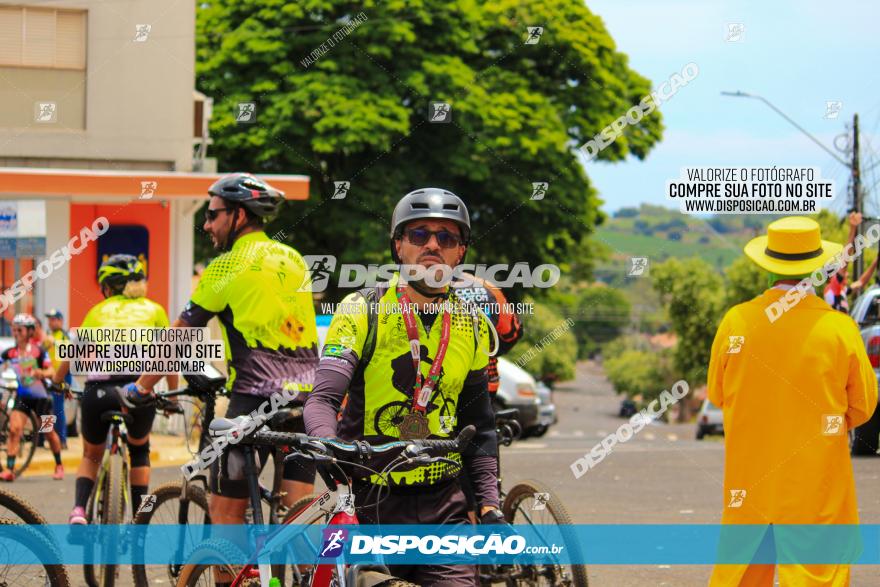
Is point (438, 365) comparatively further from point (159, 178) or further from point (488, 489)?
point (159, 178)

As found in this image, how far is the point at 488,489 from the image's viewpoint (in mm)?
4656

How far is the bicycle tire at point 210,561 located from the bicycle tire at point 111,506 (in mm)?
2566

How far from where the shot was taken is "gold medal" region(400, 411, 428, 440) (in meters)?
4.65

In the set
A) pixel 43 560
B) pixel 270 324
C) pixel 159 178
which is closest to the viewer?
pixel 43 560

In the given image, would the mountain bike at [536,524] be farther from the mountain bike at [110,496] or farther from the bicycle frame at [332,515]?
the bicycle frame at [332,515]

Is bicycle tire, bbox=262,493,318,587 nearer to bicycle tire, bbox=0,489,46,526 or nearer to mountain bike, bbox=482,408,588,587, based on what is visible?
mountain bike, bbox=482,408,588,587

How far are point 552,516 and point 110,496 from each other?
269 centimetres

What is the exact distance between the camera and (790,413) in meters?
5.69

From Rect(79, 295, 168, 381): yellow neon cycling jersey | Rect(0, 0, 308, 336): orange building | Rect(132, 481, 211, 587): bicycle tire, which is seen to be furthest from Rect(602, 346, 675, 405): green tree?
Rect(132, 481, 211, 587): bicycle tire

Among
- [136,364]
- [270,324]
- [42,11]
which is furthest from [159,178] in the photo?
[270,324]

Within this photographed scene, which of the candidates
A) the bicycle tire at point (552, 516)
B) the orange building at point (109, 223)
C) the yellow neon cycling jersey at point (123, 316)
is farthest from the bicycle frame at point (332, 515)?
the orange building at point (109, 223)

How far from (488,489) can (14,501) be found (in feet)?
7.66

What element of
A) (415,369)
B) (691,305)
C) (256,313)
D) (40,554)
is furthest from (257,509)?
(691,305)

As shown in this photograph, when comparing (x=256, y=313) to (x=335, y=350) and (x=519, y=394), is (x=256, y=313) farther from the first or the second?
(x=519, y=394)
